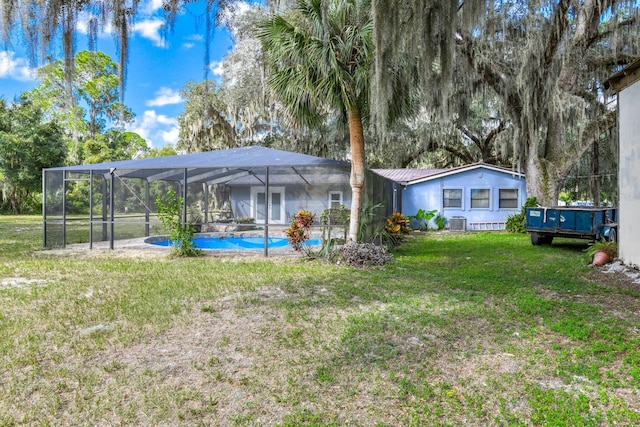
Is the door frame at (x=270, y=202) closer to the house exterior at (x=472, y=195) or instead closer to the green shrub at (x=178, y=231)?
the house exterior at (x=472, y=195)

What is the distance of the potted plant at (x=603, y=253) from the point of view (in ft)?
23.8

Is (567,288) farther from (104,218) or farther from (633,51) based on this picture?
(104,218)

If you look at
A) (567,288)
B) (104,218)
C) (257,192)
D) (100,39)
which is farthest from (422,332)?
(257,192)

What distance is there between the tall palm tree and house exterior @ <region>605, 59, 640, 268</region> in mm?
4441

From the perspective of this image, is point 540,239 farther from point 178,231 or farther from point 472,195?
point 178,231

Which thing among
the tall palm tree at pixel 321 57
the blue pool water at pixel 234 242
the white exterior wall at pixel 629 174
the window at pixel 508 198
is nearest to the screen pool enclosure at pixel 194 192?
the blue pool water at pixel 234 242

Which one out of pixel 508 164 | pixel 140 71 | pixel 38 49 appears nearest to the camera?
pixel 38 49

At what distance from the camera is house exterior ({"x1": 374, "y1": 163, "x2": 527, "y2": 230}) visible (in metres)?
15.5

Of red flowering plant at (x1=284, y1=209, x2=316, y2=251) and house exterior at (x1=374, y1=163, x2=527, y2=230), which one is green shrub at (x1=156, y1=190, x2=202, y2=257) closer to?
red flowering plant at (x1=284, y1=209, x2=316, y2=251)

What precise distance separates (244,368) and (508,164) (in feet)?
67.2

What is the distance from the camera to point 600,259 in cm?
726

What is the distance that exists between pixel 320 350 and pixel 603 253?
665 cm

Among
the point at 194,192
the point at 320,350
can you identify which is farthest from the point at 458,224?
the point at 320,350

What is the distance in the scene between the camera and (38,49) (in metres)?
2.54
